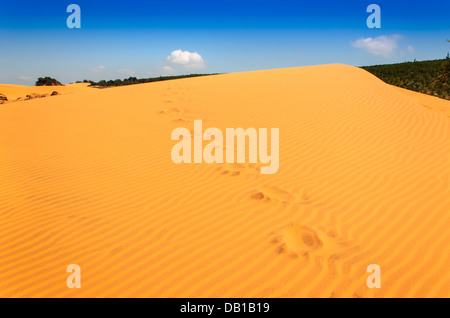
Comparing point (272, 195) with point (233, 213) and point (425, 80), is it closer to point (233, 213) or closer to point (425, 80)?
point (233, 213)

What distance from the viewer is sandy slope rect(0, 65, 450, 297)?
8.05ft

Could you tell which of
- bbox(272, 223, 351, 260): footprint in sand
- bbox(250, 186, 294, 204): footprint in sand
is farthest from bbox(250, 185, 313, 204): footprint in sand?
bbox(272, 223, 351, 260): footprint in sand

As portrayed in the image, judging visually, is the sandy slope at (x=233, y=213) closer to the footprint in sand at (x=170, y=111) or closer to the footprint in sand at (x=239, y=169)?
the footprint in sand at (x=239, y=169)

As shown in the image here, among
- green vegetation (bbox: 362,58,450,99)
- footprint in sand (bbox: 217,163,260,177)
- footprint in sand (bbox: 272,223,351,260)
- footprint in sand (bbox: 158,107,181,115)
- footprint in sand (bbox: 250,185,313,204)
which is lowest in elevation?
footprint in sand (bbox: 272,223,351,260)

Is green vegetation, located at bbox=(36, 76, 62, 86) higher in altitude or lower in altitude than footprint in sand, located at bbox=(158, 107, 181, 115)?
higher

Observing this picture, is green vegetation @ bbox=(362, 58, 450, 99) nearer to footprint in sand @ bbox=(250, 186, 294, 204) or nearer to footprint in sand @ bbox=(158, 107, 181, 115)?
footprint in sand @ bbox=(158, 107, 181, 115)

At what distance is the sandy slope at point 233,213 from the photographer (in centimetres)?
246

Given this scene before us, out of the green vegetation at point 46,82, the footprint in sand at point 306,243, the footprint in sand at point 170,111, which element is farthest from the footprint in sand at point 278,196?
the green vegetation at point 46,82

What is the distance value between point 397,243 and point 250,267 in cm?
161

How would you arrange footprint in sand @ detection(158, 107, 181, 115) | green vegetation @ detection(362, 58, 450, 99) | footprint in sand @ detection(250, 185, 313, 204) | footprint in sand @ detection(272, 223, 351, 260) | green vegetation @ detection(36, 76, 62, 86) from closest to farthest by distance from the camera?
Result: footprint in sand @ detection(272, 223, 351, 260)
footprint in sand @ detection(250, 185, 313, 204)
footprint in sand @ detection(158, 107, 181, 115)
green vegetation @ detection(362, 58, 450, 99)
green vegetation @ detection(36, 76, 62, 86)

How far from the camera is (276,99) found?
9469 millimetres

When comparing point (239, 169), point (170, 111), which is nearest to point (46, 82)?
point (170, 111)

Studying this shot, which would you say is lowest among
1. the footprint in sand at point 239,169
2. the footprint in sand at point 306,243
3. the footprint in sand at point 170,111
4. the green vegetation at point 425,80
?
the footprint in sand at point 306,243
